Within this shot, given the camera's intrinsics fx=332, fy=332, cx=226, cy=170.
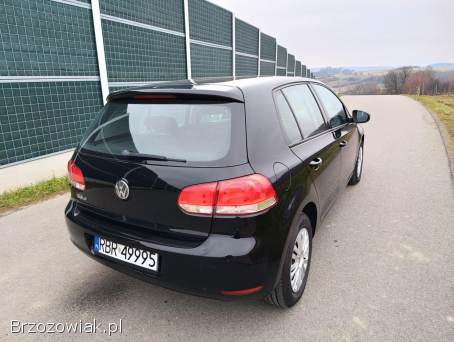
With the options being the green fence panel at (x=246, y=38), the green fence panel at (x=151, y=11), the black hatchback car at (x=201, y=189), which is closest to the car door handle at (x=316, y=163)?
the black hatchback car at (x=201, y=189)

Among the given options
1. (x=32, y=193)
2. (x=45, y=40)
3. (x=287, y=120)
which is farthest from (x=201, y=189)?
(x=45, y=40)

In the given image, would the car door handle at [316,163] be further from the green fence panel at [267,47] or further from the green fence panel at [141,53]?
the green fence panel at [267,47]

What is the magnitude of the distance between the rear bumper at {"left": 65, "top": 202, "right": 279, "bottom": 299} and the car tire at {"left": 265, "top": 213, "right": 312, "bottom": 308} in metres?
0.19

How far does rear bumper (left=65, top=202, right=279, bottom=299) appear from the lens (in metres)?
1.93

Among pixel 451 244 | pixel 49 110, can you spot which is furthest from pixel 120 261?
pixel 49 110

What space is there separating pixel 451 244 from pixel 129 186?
10.4 ft

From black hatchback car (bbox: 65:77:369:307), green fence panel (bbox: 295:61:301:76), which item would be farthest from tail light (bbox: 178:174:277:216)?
green fence panel (bbox: 295:61:301:76)

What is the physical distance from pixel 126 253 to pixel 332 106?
2871 millimetres

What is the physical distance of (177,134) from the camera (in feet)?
7.23

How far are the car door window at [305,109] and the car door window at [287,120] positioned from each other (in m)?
0.10

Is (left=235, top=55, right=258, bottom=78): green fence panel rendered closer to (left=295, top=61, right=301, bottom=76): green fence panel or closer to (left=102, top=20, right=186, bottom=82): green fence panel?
(left=102, top=20, right=186, bottom=82): green fence panel

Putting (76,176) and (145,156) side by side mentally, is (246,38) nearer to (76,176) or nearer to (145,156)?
(76,176)

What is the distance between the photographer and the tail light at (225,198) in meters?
1.92

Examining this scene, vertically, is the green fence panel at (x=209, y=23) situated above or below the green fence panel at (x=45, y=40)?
above
